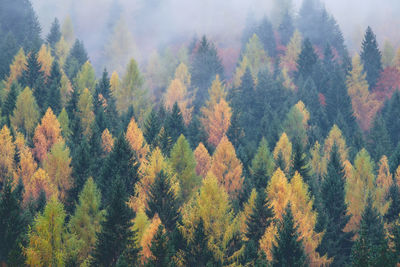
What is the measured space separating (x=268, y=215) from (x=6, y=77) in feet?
172

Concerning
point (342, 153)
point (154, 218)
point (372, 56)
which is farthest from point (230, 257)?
point (372, 56)

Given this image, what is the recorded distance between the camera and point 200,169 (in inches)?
1796

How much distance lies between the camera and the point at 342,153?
51.9 meters

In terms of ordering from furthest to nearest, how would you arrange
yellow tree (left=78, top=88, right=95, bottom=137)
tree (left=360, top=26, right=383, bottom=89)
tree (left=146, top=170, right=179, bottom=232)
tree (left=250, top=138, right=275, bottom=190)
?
1. tree (left=360, top=26, right=383, bottom=89)
2. yellow tree (left=78, top=88, right=95, bottom=137)
3. tree (left=250, top=138, right=275, bottom=190)
4. tree (left=146, top=170, right=179, bottom=232)

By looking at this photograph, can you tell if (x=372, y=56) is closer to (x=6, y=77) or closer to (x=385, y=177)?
(x=385, y=177)

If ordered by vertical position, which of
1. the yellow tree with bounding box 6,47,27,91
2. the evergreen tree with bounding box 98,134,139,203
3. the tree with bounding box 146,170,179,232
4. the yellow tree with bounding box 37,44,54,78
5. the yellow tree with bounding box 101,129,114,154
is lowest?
the tree with bounding box 146,170,179,232

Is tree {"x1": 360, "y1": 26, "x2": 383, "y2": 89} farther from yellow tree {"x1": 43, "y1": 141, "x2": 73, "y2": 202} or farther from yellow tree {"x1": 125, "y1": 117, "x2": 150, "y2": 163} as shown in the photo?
yellow tree {"x1": 43, "y1": 141, "x2": 73, "y2": 202}

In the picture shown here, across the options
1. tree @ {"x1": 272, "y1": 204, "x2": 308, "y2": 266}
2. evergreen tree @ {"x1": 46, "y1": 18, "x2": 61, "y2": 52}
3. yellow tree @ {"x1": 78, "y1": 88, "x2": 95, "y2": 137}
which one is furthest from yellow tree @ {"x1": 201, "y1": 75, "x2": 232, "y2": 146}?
evergreen tree @ {"x1": 46, "y1": 18, "x2": 61, "y2": 52}

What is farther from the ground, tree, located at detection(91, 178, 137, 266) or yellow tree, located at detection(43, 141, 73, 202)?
yellow tree, located at detection(43, 141, 73, 202)

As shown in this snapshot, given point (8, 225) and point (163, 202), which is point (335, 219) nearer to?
point (163, 202)

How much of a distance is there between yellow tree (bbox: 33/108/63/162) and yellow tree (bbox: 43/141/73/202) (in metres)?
4.09

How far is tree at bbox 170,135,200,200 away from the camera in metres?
40.5

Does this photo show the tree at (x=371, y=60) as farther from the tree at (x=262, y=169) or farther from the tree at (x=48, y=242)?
the tree at (x=48, y=242)

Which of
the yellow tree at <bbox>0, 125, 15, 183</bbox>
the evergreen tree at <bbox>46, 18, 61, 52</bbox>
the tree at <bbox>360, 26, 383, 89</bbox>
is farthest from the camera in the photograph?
the evergreen tree at <bbox>46, 18, 61, 52</bbox>
